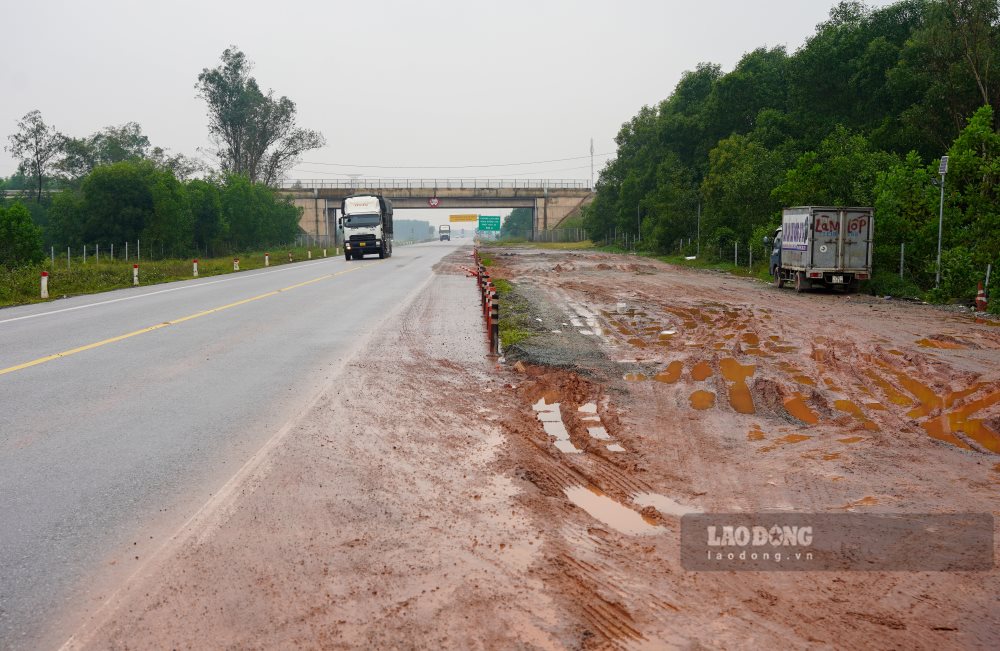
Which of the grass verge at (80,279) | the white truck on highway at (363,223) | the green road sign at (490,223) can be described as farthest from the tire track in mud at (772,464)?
the green road sign at (490,223)

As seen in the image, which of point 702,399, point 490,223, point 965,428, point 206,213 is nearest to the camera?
point 965,428

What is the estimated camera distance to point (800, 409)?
30.5 feet

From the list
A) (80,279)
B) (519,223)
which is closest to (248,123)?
(80,279)

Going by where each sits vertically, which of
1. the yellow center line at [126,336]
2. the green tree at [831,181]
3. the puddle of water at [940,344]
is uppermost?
the green tree at [831,181]

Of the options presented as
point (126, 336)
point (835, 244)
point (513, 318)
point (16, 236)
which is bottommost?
point (513, 318)

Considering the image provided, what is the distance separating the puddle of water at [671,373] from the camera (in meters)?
11.2

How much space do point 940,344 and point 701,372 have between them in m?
5.53

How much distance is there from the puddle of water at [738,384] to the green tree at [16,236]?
39.6 m

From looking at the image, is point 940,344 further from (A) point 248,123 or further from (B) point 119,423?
(A) point 248,123

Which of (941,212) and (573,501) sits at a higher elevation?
(941,212)

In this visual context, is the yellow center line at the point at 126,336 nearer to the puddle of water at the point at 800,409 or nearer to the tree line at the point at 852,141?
the puddle of water at the point at 800,409

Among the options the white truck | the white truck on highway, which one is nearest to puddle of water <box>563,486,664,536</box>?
the white truck

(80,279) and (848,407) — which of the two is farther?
(80,279)

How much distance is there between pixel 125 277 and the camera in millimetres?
33062
